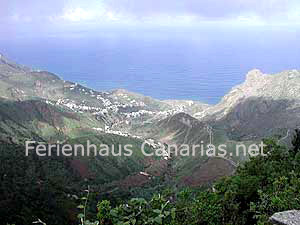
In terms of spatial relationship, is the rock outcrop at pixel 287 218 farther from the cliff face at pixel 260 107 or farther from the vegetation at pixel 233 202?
the cliff face at pixel 260 107

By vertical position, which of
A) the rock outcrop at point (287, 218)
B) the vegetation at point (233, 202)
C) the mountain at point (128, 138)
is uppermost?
the mountain at point (128, 138)

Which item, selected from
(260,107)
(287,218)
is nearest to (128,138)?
(260,107)

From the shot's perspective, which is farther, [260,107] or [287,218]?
[260,107]

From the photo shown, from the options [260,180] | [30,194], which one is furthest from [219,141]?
[260,180]

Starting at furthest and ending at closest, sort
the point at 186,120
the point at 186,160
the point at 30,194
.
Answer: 1. the point at 186,120
2. the point at 186,160
3. the point at 30,194

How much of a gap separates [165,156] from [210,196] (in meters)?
97.1

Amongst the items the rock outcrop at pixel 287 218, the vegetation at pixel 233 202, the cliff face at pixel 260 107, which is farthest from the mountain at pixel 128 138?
the rock outcrop at pixel 287 218

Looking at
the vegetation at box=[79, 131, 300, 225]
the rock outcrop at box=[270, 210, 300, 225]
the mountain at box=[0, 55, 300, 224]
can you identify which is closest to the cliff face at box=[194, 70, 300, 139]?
the mountain at box=[0, 55, 300, 224]

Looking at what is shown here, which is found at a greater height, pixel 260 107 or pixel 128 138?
pixel 260 107

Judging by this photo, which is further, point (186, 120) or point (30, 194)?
point (186, 120)

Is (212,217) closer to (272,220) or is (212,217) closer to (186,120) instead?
(272,220)

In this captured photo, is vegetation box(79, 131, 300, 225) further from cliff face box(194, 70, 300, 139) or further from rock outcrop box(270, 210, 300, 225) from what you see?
cliff face box(194, 70, 300, 139)

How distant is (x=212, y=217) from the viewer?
1130 cm

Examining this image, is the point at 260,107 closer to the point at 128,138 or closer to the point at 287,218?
the point at 128,138
